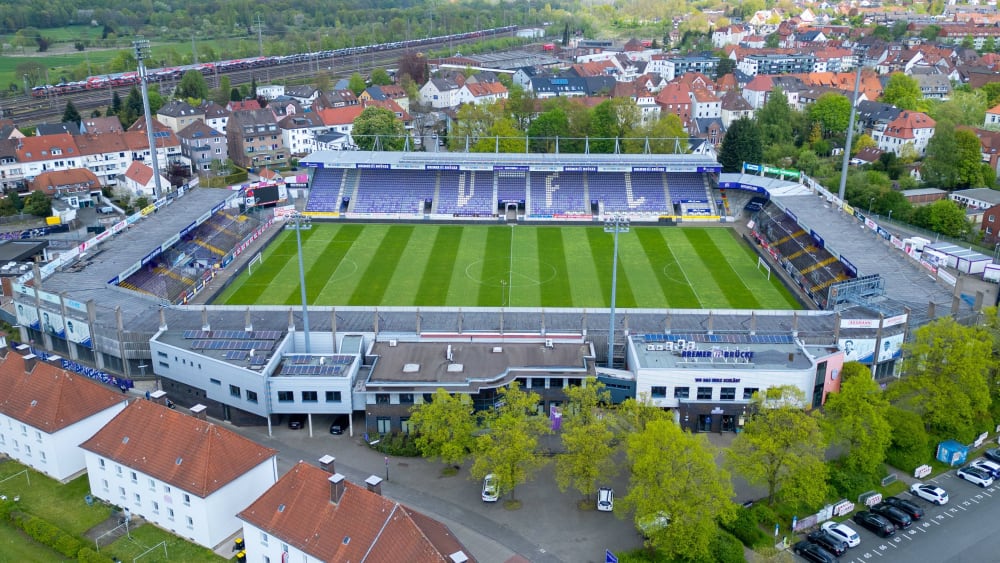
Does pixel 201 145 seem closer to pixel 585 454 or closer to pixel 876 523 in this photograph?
pixel 585 454

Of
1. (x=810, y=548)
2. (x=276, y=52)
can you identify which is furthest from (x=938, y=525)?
(x=276, y=52)

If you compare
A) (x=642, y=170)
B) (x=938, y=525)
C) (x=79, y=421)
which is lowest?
(x=938, y=525)

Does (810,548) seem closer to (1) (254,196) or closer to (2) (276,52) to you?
(1) (254,196)

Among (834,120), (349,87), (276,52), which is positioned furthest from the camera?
(276,52)

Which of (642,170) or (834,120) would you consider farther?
(834,120)

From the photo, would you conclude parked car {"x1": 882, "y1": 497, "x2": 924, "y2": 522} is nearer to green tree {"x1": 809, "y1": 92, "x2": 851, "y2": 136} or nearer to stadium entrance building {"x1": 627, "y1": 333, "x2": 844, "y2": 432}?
stadium entrance building {"x1": 627, "y1": 333, "x2": 844, "y2": 432}

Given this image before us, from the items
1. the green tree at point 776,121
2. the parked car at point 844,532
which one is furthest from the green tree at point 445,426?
the green tree at point 776,121

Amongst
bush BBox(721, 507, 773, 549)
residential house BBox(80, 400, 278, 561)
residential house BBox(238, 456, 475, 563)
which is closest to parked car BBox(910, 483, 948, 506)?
bush BBox(721, 507, 773, 549)

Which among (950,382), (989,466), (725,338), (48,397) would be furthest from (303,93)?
(989,466)
